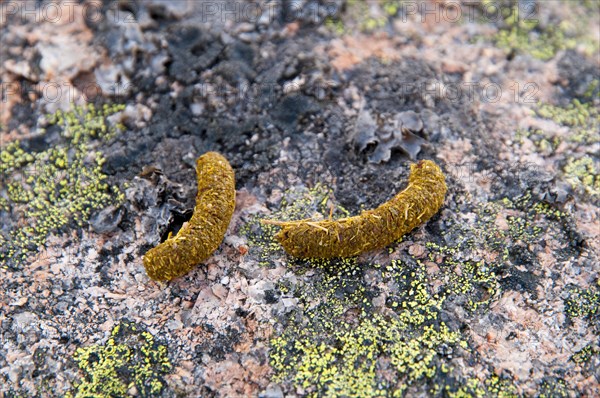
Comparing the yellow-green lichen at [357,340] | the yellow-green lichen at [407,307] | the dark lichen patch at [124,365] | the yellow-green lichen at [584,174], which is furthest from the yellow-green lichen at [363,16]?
the dark lichen patch at [124,365]

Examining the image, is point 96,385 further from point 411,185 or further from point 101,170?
point 411,185

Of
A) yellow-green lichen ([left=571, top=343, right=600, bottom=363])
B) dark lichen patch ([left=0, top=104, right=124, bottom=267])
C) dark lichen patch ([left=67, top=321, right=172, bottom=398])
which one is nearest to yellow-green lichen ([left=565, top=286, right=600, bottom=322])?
yellow-green lichen ([left=571, top=343, right=600, bottom=363])

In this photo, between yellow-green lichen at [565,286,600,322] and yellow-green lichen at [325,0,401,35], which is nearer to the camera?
yellow-green lichen at [565,286,600,322]

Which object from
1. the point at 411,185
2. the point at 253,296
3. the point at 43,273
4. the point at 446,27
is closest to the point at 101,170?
the point at 43,273

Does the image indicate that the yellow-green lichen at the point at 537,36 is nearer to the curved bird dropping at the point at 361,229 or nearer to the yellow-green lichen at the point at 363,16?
the yellow-green lichen at the point at 363,16

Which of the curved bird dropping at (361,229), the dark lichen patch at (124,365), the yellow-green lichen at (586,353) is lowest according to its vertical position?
the dark lichen patch at (124,365)

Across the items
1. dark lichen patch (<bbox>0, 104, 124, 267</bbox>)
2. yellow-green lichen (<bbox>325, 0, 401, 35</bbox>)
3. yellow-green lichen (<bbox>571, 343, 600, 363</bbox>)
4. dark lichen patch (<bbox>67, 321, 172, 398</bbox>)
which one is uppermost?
yellow-green lichen (<bbox>325, 0, 401, 35</bbox>)

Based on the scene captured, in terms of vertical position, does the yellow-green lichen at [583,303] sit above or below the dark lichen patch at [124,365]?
above

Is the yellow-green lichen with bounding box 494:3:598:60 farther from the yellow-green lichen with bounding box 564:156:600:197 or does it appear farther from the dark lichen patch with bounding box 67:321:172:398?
the dark lichen patch with bounding box 67:321:172:398
